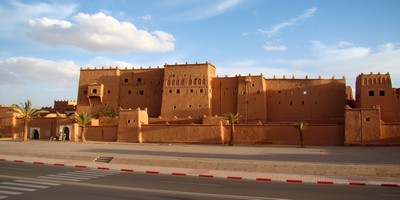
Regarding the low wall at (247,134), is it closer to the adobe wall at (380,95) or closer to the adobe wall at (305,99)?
the adobe wall at (305,99)

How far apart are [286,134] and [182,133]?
1075 centimetres

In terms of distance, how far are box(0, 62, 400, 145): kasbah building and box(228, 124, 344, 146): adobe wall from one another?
0.09 m

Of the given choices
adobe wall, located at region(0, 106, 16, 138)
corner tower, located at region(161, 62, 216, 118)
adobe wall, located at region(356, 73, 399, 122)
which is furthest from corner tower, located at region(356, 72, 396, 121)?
adobe wall, located at region(0, 106, 16, 138)

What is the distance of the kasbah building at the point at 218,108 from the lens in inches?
1451

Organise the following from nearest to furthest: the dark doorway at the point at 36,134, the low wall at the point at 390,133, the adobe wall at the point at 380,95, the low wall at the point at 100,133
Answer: the low wall at the point at 390,133 → the adobe wall at the point at 380,95 → the low wall at the point at 100,133 → the dark doorway at the point at 36,134

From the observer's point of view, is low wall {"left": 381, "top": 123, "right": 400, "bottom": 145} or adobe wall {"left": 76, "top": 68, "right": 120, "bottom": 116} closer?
low wall {"left": 381, "top": 123, "right": 400, "bottom": 145}

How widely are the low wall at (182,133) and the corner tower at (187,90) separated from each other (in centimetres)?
889

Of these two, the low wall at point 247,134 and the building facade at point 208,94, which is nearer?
the low wall at point 247,134

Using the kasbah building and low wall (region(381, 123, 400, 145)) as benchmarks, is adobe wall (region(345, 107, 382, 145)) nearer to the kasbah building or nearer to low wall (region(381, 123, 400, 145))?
the kasbah building

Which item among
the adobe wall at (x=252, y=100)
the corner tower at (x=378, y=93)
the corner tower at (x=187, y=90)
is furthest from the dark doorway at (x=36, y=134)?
the corner tower at (x=378, y=93)

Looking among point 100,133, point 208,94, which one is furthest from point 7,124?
point 208,94

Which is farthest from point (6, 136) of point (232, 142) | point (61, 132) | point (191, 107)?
point (232, 142)

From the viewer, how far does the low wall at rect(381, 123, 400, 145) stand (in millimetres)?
34375

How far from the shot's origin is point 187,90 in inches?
2020
